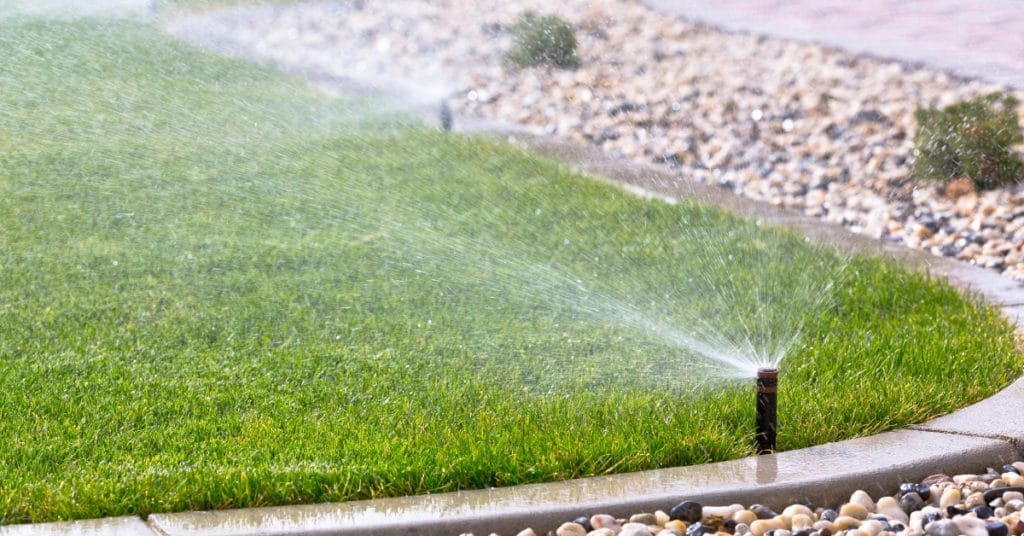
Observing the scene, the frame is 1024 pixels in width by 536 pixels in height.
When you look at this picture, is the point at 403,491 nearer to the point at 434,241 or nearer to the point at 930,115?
the point at 434,241

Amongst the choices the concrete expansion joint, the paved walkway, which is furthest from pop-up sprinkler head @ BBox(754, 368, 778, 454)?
the paved walkway

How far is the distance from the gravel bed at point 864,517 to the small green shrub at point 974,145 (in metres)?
3.76

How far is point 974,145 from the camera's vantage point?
21.4ft

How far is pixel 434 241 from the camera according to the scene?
5.58 meters

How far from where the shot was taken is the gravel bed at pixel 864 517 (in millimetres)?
2752

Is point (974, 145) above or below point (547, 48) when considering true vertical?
above

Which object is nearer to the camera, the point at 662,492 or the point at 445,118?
the point at 662,492

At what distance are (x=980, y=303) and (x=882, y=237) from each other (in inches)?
54.4

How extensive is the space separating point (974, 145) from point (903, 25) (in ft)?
17.6

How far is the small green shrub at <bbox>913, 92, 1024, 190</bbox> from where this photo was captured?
6449 mm

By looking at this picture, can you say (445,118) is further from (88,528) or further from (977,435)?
(88,528)

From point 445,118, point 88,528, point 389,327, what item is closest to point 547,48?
point 445,118

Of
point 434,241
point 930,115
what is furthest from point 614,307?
point 930,115

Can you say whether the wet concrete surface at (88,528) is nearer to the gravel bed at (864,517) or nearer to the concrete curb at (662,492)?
the concrete curb at (662,492)
